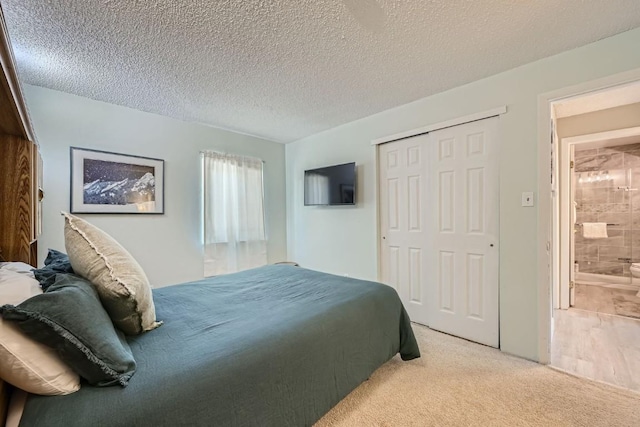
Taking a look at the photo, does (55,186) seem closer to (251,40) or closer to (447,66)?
(251,40)

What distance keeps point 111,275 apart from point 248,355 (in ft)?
2.31

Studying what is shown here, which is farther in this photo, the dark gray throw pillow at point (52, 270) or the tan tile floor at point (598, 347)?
the tan tile floor at point (598, 347)

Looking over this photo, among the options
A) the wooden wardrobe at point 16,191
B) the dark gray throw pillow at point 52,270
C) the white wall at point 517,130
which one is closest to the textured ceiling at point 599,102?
the white wall at point 517,130

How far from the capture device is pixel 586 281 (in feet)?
15.5

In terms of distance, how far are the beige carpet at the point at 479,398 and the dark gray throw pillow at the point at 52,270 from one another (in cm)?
158

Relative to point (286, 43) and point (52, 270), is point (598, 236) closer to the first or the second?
point (286, 43)

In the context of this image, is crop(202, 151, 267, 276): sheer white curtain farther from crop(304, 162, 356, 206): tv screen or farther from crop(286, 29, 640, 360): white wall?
crop(286, 29, 640, 360): white wall

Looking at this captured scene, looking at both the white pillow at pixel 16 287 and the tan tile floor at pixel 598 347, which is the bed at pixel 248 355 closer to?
the white pillow at pixel 16 287

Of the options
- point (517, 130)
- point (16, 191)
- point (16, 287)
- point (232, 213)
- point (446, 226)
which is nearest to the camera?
point (16, 287)

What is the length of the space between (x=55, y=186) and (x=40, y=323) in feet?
8.52

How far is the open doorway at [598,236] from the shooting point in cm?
227

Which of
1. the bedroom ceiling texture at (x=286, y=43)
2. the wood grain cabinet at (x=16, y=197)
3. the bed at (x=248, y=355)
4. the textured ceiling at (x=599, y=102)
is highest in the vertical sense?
the bedroom ceiling texture at (x=286, y=43)

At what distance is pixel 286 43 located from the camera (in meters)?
1.88

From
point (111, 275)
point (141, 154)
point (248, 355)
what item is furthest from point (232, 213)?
point (248, 355)
